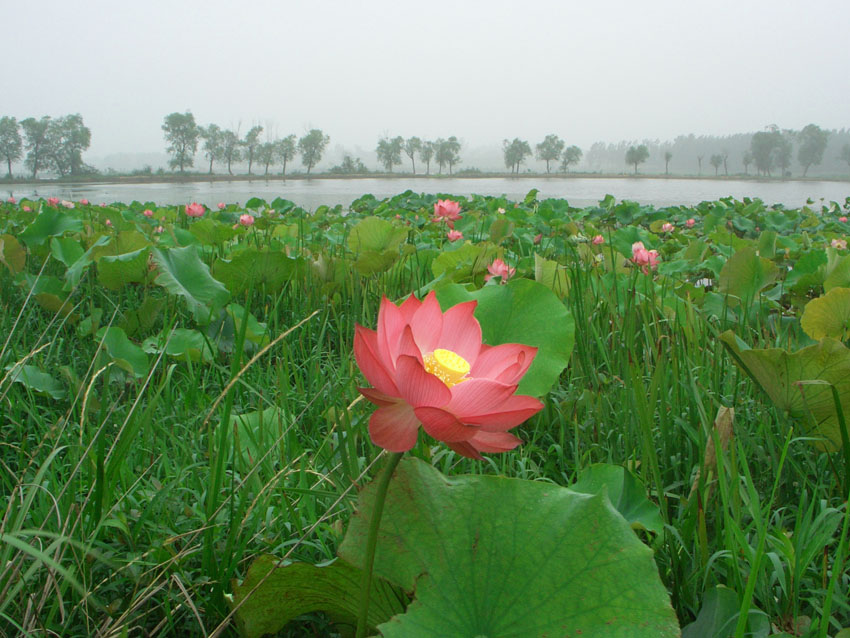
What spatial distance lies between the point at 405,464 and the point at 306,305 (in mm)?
1174

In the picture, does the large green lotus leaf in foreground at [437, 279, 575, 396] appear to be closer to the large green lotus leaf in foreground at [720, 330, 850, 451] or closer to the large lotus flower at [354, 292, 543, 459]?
the large green lotus leaf in foreground at [720, 330, 850, 451]

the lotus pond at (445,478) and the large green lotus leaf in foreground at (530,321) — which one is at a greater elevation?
the large green lotus leaf in foreground at (530,321)

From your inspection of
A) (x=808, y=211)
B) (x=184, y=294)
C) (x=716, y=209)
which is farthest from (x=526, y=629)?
(x=808, y=211)

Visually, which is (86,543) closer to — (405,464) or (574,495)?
(405,464)

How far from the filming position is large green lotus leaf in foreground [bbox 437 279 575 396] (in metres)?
0.77

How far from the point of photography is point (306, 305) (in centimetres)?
164

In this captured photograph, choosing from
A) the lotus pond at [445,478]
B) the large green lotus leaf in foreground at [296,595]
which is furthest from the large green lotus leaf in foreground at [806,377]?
the large green lotus leaf in foreground at [296,595]

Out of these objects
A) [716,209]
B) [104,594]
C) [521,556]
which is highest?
[716,209]

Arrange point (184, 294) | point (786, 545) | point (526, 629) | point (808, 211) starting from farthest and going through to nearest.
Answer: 1. point (808, 211)
2. point (184, 294)
3. point (786, 545)
4. point (526, 629)

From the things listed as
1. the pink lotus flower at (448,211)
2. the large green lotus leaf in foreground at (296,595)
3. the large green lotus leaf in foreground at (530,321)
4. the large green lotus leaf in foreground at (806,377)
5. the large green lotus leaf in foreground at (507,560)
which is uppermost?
the pink lotus flower at (448,211)

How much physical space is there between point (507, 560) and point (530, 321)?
37cm

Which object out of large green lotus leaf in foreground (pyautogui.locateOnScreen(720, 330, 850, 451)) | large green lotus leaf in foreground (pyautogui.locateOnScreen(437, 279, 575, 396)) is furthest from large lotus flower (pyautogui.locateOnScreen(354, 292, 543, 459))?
large green lotus leaf in foreground (pyautogui.locateOnScreen(720, 330, 850, 451))

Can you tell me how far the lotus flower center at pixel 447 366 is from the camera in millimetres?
465

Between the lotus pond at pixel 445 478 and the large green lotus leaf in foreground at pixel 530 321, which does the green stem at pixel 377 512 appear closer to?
the lotus pond at pixel 445 478
